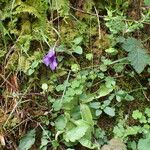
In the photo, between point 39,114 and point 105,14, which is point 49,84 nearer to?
point 39,114

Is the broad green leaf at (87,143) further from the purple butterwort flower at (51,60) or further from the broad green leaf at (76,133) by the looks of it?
the purple butterwort flower at (51,60)

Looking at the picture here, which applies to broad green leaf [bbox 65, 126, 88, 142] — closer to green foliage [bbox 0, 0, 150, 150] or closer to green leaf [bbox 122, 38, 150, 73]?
green foliage [bbox 0, 0, 150, 150]

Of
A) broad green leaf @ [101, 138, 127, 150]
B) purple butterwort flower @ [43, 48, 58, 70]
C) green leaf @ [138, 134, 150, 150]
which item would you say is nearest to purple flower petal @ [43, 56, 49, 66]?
purple butterwort flower @ [43, 48, 58, 70]

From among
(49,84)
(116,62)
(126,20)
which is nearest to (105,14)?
(126,20)

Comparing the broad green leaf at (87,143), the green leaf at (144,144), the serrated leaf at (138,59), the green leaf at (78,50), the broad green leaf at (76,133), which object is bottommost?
the green leaf at (144,144)

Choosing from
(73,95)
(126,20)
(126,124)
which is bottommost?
(126,124)

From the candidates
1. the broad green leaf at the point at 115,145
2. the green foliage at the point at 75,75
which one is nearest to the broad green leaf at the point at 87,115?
the green foliage at the point at 75,75
